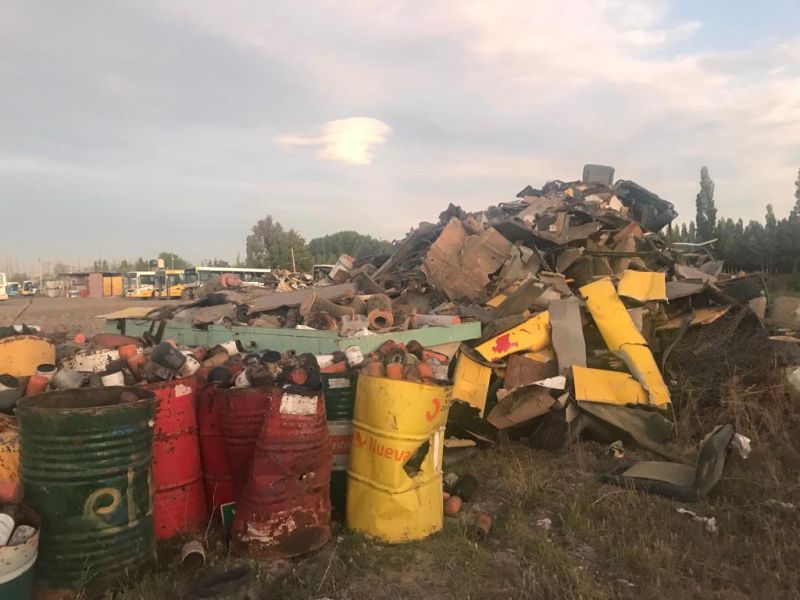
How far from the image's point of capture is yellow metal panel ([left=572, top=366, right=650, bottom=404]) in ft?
18.9

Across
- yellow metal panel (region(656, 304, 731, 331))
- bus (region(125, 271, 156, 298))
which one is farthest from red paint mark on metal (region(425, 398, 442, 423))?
bus (region(125, 271, 156, 298))

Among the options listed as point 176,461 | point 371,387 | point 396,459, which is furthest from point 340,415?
point 176,461

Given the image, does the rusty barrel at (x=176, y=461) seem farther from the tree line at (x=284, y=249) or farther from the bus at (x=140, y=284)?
the bus at (x=140, y=284)

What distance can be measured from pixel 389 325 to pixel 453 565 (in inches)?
117

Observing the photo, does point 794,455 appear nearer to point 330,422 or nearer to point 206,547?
point 330,422

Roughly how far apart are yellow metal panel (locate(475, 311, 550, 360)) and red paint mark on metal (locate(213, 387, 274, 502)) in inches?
124

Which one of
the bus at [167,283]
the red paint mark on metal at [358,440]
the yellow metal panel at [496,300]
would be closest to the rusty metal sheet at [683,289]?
the yellow metal panel at [496,300]

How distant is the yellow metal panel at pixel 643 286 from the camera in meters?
7.03

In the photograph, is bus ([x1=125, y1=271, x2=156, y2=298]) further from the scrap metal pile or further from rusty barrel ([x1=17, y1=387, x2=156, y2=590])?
rusty barrel ([x1=17, y1=387, x2=156, y2=590])

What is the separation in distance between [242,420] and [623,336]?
15.0 feet

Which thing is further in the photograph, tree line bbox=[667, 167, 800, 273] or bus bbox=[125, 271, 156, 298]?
bus bbox=[125, 271, 156, 298]

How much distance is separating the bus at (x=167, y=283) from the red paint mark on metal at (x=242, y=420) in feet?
111

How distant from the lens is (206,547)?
3.39m

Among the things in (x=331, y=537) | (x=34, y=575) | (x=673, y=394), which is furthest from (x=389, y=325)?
(x=34, y=575)
